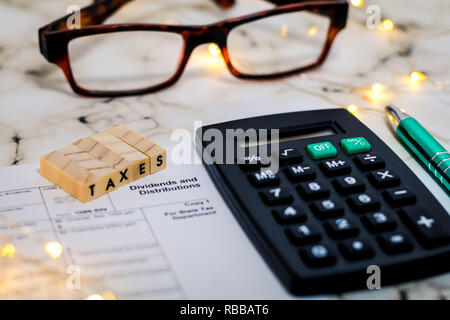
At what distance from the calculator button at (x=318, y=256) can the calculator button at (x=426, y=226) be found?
61mm

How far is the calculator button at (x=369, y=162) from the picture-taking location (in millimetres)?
406

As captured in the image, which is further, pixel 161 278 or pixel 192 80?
pixel 192 80

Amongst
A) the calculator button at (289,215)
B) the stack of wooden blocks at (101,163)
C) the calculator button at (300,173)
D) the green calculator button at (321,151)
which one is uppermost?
the green calculator button at (321,151)

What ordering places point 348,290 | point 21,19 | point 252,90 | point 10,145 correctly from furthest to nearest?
point 21,19 → point 252,90 → point 10,145 → point 348,290

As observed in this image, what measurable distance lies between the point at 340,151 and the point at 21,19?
17.4 inches

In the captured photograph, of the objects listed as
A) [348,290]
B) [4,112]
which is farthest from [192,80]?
[348,290]

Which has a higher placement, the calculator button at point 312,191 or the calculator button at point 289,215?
the calculator button at point 312,191

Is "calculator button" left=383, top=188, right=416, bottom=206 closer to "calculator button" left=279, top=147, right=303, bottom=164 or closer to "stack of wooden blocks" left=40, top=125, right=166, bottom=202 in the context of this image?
"calculator button" left=279, top=147, right=303, bottom=164

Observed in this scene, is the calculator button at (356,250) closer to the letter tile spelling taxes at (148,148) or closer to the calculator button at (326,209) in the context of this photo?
the calculator button at (326,209)

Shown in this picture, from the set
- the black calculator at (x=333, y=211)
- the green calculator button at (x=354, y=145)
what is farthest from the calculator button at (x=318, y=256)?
the green calculator button at (x=354, y=145)

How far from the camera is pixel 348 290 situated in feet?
1.10

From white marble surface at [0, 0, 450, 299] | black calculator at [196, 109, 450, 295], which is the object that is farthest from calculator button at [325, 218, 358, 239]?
white marble surface at [0, 0, 450, 299]

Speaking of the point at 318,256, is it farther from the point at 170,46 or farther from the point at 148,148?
the point at 170,46

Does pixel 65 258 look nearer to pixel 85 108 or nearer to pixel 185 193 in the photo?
pixel 185 193
